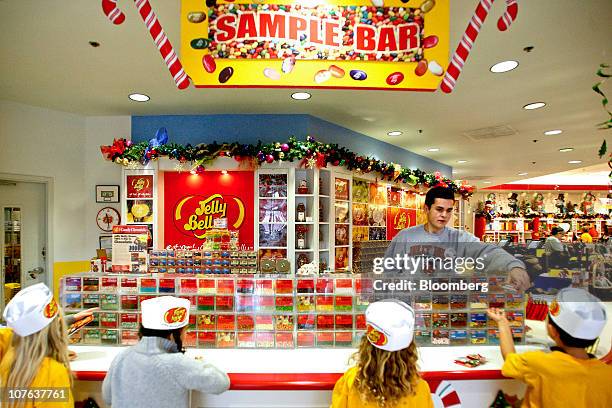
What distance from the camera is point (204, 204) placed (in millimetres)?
6137

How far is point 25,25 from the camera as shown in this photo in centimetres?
339

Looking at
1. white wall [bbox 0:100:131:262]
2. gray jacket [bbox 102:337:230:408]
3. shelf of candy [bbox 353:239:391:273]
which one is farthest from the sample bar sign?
shelf of candy [bbox 353:239:391:273]

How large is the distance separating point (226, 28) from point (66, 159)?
502 cm

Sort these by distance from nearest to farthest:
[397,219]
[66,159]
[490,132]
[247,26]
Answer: [247,26], [66,159], [490,132], [397,219]

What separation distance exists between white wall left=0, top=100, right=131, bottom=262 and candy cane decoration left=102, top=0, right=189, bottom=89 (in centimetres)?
444

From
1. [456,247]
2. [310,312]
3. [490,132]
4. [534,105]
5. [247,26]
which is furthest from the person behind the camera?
[490,132]

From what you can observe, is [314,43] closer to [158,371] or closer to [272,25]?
[272,25]

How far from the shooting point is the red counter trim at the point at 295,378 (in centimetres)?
217

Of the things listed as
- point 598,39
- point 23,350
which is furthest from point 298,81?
point 598,39

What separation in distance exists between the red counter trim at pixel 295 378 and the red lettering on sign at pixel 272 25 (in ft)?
5.93

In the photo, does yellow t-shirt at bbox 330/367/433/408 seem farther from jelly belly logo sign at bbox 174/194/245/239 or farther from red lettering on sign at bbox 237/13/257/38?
jelly belly logo sign at bbox 174/194/245/239

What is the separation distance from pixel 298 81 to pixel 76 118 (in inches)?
209

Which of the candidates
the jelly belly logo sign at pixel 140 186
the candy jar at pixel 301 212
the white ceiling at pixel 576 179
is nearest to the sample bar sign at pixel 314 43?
the candy jar at pixel 301 212

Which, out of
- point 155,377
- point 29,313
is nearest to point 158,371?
point 155,377
